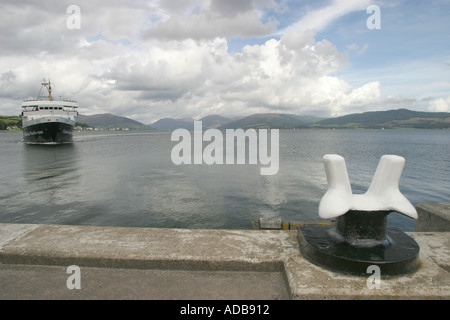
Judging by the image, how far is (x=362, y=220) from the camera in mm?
3504

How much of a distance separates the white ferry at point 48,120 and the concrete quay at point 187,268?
2681 inches

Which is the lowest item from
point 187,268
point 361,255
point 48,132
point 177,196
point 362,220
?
point 177,196

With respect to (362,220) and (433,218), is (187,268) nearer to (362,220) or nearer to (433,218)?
(362,220)

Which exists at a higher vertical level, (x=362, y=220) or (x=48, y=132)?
(x=48, y=132)

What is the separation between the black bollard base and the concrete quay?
0.32 feet

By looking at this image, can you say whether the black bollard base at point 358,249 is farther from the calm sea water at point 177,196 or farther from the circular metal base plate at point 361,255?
the calm sea water at point 177,196

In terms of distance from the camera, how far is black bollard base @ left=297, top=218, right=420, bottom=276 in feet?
10.3

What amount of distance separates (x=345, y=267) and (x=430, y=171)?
30614 millimetres

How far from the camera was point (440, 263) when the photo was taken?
351cm

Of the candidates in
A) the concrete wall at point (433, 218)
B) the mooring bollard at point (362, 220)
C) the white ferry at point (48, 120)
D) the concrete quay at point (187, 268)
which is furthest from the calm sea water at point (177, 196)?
the white ferry at point (48, 120)

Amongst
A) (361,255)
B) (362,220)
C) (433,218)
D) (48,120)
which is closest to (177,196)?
(433,218)

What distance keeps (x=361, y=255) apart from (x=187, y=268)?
6.88 ft

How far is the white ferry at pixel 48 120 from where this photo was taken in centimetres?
6222
